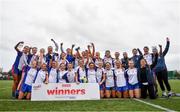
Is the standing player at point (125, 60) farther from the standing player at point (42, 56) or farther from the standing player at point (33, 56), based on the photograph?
the standing player at point (33, 56)

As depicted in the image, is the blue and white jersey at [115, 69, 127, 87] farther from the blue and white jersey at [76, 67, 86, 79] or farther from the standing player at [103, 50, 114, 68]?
the blue and white jersey at [76, 67, 86, 79]

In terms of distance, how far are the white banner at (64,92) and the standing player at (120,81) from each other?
120 cm

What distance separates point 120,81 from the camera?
14.6 meters

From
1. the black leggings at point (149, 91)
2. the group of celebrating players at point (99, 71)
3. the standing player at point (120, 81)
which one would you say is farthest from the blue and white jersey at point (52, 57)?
the black leggings at point (149, 91)

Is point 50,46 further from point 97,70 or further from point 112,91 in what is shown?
point 112,91

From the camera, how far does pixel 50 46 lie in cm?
1498

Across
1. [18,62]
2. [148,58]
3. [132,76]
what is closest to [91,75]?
[132,76]

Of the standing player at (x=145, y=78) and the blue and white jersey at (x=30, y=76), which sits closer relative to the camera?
the standing player at (x=145, y=78)

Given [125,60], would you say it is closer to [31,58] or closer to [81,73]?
[81,73]

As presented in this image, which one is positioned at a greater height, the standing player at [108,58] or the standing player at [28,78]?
the standing player at [108,58]

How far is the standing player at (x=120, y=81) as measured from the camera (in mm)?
14477

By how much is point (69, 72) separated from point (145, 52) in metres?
3.25

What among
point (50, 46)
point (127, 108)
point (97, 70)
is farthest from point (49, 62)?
point (127, 108)

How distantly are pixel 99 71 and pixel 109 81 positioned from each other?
58 cm
